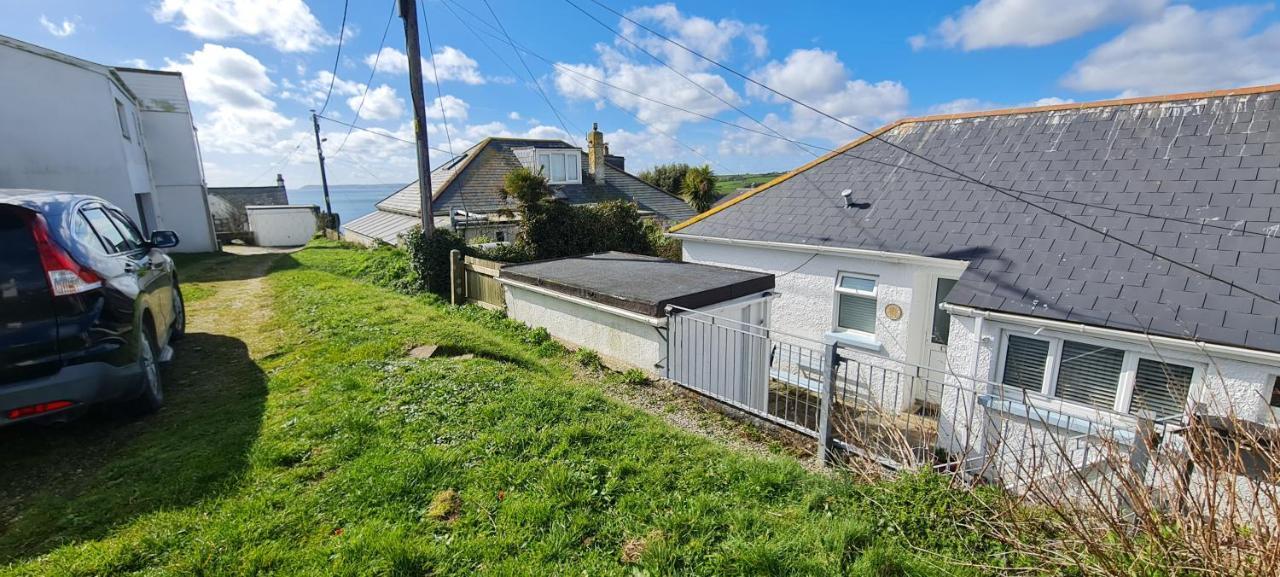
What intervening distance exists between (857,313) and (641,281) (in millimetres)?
4540

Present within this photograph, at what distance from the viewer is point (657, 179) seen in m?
36.2

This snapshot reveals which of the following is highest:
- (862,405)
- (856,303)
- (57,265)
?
(57,265)

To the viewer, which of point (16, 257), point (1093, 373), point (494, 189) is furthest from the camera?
point (494, 189)

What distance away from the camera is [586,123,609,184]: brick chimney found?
23.5m

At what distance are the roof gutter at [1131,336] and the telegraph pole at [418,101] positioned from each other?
1021 cm

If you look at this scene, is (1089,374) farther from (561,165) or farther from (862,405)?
(561,165)

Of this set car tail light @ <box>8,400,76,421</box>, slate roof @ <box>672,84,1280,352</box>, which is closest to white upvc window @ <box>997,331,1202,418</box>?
slate roof @ <box>672,84,1280,352</box>

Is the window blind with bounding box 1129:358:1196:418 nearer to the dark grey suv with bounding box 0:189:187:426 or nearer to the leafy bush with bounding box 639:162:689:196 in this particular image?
the dark grey suv with bounding box 0:189:187:426

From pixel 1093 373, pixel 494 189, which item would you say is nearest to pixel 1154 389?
pixel 1093 373

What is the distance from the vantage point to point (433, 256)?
11789 millimetres

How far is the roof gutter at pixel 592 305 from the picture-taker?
6434mm

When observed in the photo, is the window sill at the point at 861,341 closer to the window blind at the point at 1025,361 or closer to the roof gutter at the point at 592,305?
the window blind at the point at 1025,361

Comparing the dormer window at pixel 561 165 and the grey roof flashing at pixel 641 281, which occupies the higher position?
the dormer window at pixel 561 165

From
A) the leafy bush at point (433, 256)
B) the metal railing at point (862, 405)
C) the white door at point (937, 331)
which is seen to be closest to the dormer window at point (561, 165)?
the leafy bush at point (433, 256)
